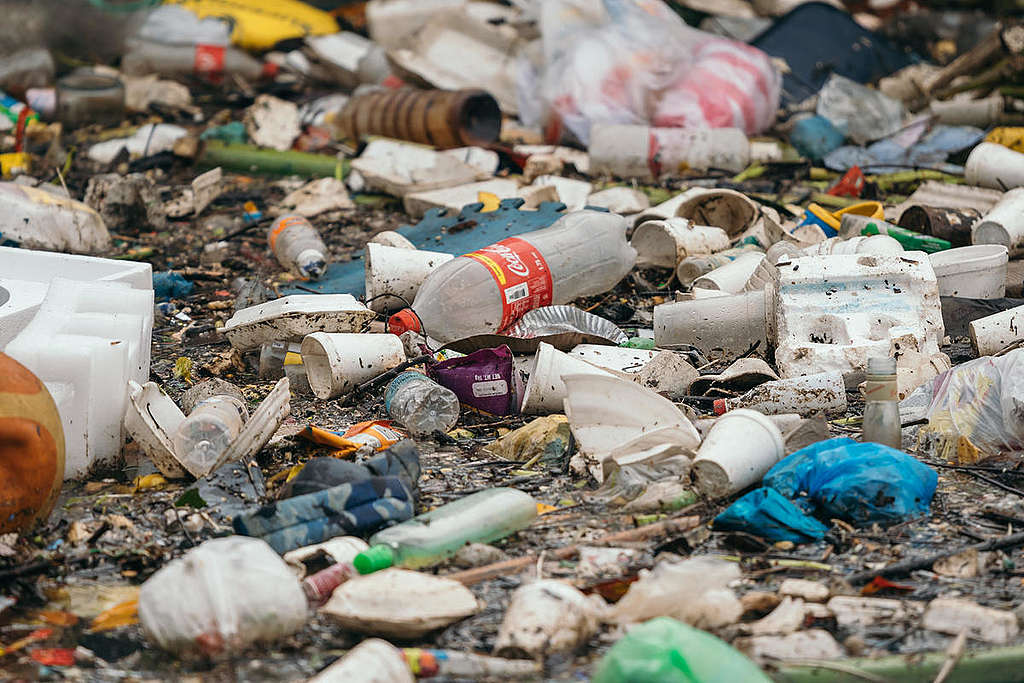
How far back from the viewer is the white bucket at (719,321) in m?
3.91

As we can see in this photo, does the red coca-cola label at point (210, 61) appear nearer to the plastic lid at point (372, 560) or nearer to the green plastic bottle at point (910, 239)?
the green plastic bottle at point (910, 239)

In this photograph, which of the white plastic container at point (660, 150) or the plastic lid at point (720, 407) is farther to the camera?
the white plastic container at point (660, 150)

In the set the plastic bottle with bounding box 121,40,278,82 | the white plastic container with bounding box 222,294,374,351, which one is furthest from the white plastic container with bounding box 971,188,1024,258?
the plastic bottle with bounding box 121,40,278,82

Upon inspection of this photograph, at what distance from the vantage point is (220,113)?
8531mm

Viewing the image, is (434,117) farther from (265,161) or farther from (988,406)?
(988,406)

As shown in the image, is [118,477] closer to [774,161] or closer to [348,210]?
[348,210]

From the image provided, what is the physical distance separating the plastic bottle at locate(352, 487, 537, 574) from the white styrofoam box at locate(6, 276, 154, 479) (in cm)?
95

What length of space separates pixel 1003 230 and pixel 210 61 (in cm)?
676

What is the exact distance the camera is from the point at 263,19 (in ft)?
32.0

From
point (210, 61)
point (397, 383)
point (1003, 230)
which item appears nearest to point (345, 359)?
point (397, 383)

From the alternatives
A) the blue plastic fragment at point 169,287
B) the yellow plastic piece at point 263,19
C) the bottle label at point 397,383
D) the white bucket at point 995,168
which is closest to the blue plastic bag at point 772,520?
the bottle label at point 397,383

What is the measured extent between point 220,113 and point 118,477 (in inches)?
235

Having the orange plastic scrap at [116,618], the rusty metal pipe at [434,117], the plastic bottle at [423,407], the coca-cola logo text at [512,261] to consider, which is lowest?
the rusty metal pipe at [434,117]

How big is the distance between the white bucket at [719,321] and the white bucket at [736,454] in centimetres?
104
